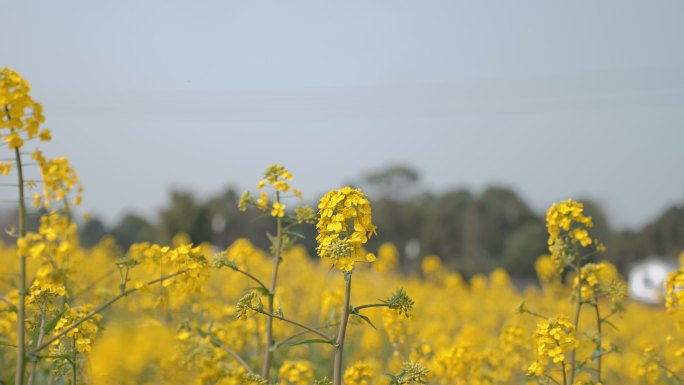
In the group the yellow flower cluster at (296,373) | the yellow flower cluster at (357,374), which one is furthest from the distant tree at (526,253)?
the yellow flower cluster at (357,374)

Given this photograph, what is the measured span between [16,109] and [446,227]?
1644 inches

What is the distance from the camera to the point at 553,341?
3404 mm

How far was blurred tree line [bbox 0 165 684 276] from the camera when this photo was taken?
102 ft

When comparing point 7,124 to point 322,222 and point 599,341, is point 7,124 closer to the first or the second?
point 322,222

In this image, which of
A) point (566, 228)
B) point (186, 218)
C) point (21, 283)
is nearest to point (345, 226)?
point (21, 283)

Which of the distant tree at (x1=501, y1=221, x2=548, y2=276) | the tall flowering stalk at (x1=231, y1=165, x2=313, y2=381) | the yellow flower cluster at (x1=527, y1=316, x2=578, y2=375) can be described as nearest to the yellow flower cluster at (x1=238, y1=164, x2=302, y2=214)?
the tall flowering stalk at (x1=231, y1=165, x2=313, y2=381)

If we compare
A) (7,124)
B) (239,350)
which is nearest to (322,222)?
(7,124)

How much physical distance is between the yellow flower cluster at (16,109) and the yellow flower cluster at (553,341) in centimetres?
245

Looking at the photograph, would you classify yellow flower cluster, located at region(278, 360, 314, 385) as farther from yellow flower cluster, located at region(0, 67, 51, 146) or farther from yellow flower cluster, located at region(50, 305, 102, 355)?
yellow flower cluster, located at region(0, 67, 51, 146)

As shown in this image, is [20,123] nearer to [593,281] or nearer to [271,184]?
[271,184]

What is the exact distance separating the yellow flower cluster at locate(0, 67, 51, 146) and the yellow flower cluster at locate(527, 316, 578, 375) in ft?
8.03

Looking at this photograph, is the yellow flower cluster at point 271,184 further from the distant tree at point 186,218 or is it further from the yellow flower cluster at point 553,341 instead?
the distant tree at point 186,218

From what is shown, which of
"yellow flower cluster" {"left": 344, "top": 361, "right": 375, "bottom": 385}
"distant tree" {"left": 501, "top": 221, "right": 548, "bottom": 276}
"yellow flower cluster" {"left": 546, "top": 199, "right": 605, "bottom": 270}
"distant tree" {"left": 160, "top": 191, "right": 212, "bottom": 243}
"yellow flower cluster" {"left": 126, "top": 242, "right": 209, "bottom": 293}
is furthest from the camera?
"distant tree" {"left": 501, "top": 221, "right": 548, "bottom": 276}

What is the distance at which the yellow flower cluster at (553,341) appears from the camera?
11.0 ft
